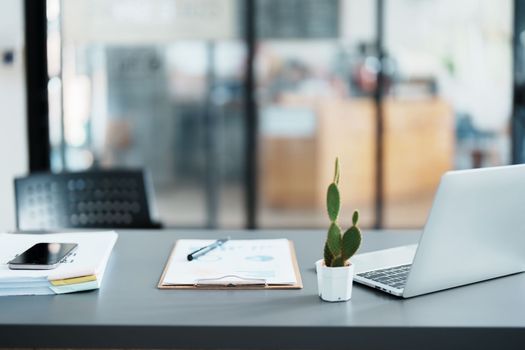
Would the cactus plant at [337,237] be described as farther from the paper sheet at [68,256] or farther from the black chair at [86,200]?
the black chair at [86,200]

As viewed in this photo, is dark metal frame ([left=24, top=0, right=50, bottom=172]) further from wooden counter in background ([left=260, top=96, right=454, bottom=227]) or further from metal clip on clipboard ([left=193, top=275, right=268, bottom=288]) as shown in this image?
metal clip on clipboard ([left=193, top=275, right=268, bottom=288])

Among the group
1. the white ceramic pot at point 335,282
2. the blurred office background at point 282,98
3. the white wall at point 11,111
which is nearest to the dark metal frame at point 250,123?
the blurred office background at point 282,98

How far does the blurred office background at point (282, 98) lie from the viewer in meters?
4.64

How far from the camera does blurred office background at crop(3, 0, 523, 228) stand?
15.2 ft

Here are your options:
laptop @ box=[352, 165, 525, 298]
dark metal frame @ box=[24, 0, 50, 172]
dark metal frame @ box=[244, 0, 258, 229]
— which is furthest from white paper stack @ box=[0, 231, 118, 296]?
dark metal frame @ box=[244, 0, 258, 229]

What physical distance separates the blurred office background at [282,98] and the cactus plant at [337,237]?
3.29 m

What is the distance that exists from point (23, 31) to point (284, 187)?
2.02 m

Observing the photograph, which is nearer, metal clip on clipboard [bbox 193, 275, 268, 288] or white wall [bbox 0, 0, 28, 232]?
metal clip on clipboard [bbox 193, 275, 268, 288]

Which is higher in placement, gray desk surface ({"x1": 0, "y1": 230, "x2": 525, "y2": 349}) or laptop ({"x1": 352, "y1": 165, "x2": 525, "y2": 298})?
laptop ({"x1": 352, "y1": 165, "x2": 525, "y2": 298})

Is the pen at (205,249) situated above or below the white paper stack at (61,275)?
below

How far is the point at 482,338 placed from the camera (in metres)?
1.22

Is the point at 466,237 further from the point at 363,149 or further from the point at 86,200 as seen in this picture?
the point at 363,149

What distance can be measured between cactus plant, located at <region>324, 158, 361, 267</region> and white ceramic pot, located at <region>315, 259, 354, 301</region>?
0.6 inches

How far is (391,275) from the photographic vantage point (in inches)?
59.9
